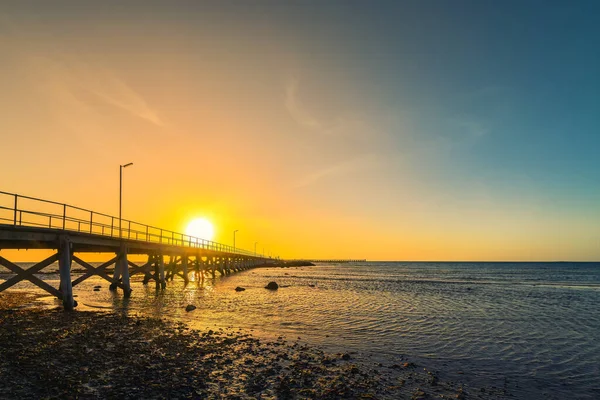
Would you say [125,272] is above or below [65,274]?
below

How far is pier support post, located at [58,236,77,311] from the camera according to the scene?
19.1 meters

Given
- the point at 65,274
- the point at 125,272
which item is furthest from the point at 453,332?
the point at 125,272

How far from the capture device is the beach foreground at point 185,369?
26.3ft

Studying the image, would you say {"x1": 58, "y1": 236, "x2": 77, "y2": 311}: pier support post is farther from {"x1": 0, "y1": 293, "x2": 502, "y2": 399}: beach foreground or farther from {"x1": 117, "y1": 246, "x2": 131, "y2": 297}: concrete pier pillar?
{"x1": 117, "y1": 246, "x2": 131, "y2": 297}: concrete pier pillar

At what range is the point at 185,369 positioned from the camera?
942 centimetres

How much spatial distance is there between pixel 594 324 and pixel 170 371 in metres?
21.8

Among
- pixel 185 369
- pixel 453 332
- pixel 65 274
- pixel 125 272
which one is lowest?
pixel 453 332

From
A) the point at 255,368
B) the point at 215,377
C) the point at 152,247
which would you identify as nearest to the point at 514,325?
the point at 255,368

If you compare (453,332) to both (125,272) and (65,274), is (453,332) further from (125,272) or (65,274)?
(125,272)

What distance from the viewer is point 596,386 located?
9758 mm

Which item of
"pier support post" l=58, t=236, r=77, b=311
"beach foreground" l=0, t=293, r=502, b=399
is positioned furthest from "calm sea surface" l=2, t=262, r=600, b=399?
"pier support post" l=58, t=236, r=77, b=311

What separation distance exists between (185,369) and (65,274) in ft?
45.7

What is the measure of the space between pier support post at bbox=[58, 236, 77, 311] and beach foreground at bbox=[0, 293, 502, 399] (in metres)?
5.24

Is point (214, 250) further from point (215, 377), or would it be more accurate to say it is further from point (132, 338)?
point (215, 377)
